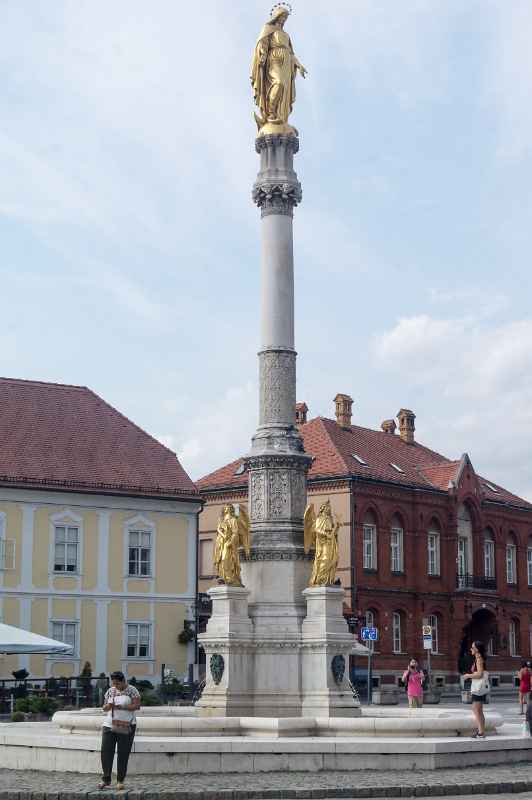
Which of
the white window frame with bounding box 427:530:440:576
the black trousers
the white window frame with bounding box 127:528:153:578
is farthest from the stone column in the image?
the white window frame with bounding box 427:530:440:576

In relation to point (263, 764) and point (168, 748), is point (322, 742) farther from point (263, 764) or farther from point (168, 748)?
point (168, 748)

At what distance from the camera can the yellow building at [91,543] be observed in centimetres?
4594

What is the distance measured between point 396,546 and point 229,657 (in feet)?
123

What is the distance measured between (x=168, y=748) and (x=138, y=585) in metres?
29.3

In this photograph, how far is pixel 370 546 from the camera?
59969 mm

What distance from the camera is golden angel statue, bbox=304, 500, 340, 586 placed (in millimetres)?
25406

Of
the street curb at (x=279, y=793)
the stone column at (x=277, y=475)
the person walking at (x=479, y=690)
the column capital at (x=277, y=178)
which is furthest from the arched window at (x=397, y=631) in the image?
the street curb at (x=279, y=793)

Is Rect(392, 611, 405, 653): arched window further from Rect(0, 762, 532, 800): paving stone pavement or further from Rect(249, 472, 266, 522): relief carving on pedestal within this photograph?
Rect(0, 762, 532, 800): paving stone pavement

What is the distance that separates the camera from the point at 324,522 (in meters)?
25.7

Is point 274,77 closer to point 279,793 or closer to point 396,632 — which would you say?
point 279,793

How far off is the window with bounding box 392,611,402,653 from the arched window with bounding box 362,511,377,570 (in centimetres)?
292

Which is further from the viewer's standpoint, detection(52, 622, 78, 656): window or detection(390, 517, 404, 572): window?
detection(390, 517, 404, 572): window

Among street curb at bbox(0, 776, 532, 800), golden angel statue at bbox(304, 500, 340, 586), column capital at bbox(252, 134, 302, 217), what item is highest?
column capital at bbox(252, 134, 302, 217)

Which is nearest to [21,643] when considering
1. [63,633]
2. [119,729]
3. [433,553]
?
[119,729]
